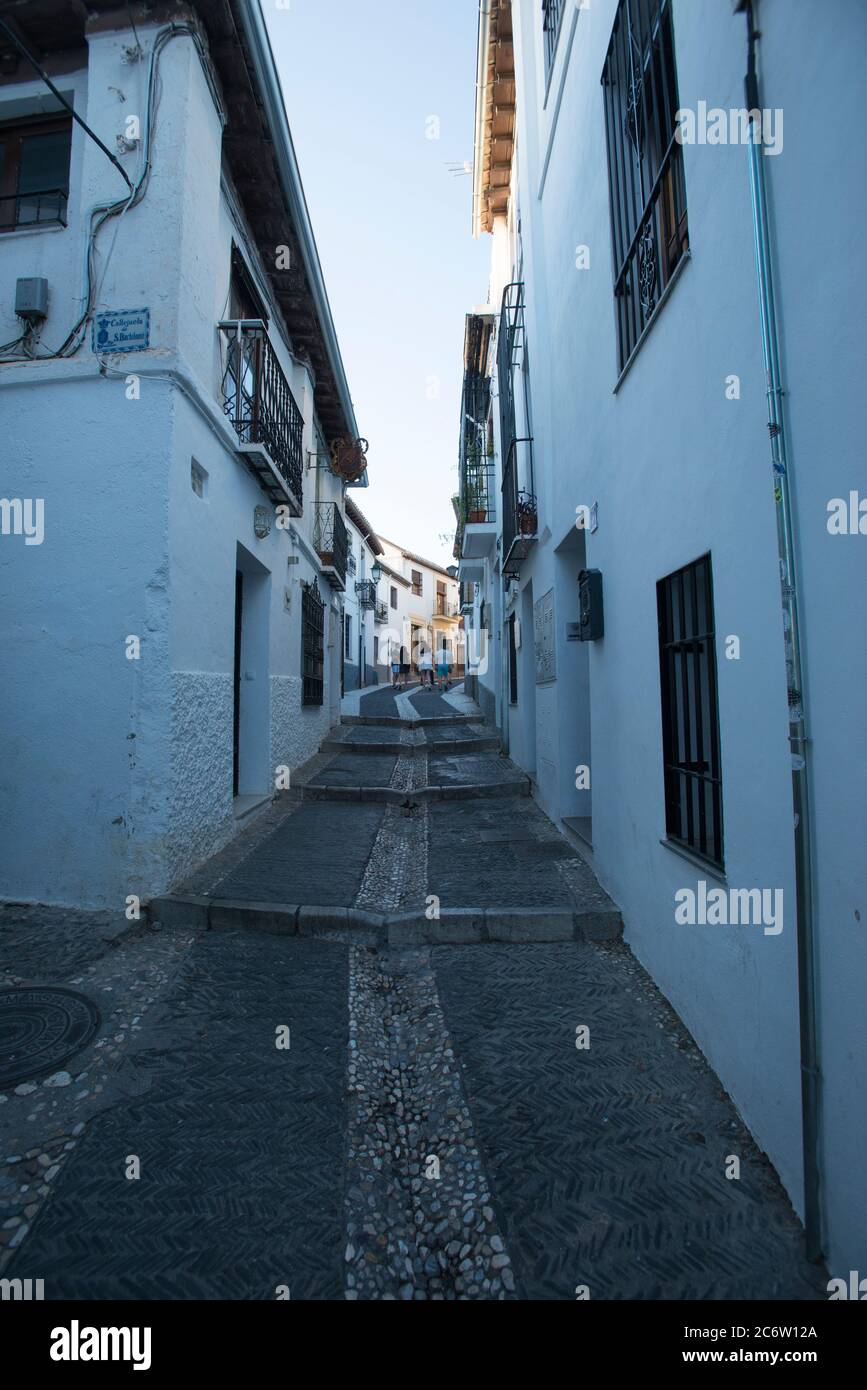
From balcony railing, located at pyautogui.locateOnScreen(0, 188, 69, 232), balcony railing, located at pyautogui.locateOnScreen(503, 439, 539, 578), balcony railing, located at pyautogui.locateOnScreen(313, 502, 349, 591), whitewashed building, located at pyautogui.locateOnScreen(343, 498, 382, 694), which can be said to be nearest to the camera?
balcony railing, located at pyautogui.locateOnScreen(0, 188, 69, 232)

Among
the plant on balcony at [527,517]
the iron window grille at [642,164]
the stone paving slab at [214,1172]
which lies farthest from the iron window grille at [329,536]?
the stone paving slab at [214,1172]

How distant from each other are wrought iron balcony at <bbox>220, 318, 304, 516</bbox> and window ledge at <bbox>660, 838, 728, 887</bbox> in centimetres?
468

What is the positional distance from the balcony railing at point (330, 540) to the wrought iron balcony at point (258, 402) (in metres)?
2.90

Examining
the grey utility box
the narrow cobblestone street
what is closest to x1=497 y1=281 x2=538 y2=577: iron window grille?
the narrow cobblestone street

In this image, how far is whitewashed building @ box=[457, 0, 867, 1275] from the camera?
5.48ft

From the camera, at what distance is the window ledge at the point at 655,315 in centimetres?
280

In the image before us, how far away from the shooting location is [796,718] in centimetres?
183

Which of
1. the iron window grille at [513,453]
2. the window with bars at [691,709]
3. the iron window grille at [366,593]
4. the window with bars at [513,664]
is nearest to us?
the window with bars at [691,709]

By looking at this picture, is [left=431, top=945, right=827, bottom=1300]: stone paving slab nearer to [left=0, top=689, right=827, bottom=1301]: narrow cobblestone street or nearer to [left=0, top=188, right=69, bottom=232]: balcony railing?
[left=0, top=689, right=827, bottom=1301]: narrow cobblestone street

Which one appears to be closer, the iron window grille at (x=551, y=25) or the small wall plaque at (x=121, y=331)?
the small wall plaque at (x=121, y=331)

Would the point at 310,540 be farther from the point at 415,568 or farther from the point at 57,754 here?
the point at 415,568

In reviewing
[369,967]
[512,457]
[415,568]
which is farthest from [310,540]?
[415,568]

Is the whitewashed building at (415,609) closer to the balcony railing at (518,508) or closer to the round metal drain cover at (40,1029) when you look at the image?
the balcony railing at (518,508)

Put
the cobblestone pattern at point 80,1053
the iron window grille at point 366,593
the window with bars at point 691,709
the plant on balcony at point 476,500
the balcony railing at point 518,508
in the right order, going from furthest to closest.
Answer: the iron window grille at point 366,593, the plant on balcony at point 476,500, the balcony railing at point 518,508, the window with bars at point 691,709, the cobblestone pattern at point 80,1053
